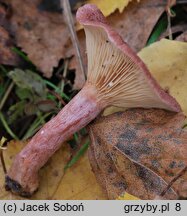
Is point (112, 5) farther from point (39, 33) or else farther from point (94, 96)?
point (94, 96)

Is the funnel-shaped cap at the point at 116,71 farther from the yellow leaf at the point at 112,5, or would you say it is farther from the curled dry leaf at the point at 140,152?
the yellow leaf at the point at 112,5

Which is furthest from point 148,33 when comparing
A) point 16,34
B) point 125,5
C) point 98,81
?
point 16,34

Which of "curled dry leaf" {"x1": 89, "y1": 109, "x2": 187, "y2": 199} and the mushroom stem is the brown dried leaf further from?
"curled dry leaf" {"x1": 89, "y1": 109, "x2": 187, "y2": 199}

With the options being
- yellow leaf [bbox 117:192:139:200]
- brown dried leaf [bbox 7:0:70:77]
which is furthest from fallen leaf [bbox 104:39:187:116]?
brown dried leaf [bbox 7:0:70:77]

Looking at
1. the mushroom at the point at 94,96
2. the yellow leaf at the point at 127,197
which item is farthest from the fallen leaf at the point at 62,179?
the yellow leaf at the point at 127,197

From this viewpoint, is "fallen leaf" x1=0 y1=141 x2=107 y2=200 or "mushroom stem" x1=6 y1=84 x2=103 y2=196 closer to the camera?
"mushroom stem" x1=6 y1=84 x2=103 y2=196

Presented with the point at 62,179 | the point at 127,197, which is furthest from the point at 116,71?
the point at 62,179
